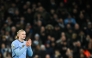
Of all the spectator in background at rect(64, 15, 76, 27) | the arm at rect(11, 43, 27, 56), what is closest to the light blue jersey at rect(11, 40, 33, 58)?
the arm at rect(11, 43, 27, 56)

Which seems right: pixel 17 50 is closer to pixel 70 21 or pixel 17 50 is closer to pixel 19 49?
pixel 19 49

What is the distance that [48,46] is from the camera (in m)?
12.0

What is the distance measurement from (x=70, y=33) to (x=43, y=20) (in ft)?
4.59

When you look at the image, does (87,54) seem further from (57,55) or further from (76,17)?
(76,17)

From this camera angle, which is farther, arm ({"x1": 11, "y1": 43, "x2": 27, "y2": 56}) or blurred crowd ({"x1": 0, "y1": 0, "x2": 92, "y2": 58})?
blurred crowd ({"x1": 0, "y1": 0, "x2": 92, "y2": 58})

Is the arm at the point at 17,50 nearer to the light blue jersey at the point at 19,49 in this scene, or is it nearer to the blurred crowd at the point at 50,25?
the light blue jersey at the point at 19,49

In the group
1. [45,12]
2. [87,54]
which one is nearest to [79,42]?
[87,54]

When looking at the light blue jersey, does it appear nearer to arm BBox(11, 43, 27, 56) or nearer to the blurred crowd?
arm BBox(11, 43, 27, 56)

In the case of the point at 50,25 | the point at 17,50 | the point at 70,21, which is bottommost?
the point at 17,50

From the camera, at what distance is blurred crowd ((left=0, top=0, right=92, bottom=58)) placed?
11.9m

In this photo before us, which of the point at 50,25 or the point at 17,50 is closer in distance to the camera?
the point at 17,50

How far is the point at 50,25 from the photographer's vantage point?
43.0 feet

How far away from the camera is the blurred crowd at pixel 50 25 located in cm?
1188

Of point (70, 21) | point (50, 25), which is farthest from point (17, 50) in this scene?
point (70, 21)
